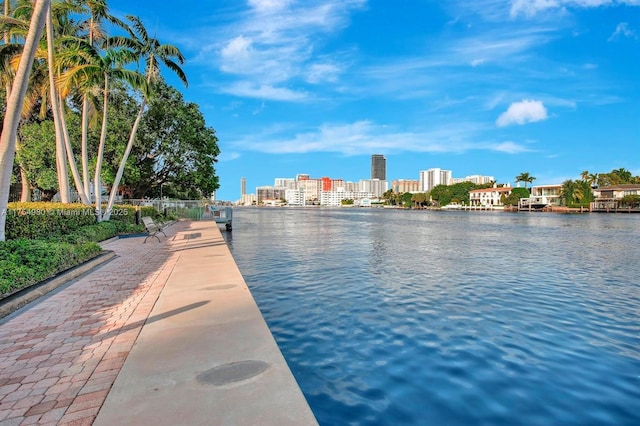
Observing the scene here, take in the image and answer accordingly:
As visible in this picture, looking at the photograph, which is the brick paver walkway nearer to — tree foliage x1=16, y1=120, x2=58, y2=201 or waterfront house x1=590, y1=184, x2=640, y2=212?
tree foliage x1=16, y1=120, x2=58, y2=201

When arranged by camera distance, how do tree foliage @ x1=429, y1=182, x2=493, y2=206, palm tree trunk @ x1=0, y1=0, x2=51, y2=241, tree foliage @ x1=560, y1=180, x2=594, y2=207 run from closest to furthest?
palm tree trunk @ x1=0, y1=0, x2=51, y2=241 → tree foliage @ x1=560, y1=180, x2=594, y2=207 → tree foliage @ x1=429, y1=182, x2=493, y2=206

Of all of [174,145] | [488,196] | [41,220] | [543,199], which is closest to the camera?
[41,220]

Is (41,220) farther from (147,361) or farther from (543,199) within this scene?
(543,199)

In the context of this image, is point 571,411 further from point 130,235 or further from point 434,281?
point 130,235

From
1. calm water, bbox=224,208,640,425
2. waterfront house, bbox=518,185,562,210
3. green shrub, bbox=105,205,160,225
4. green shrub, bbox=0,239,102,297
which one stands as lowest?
calm water, bbox=224,208,640,425

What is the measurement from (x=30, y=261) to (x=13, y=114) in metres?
3.80

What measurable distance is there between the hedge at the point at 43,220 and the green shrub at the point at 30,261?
2.17 meters

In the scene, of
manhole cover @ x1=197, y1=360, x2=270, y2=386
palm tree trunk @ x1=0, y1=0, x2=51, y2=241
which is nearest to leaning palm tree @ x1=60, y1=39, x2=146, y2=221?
palm tree trunk @ x1=0, y1=0, x2=51, y2=241

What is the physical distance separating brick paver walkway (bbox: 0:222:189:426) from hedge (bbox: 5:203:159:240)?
3.98 metres

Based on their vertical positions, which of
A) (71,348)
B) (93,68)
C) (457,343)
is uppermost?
(93,68)

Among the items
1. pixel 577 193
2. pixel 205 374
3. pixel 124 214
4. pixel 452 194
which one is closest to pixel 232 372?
pixel 205 374

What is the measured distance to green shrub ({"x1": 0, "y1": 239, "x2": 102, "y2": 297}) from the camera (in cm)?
719

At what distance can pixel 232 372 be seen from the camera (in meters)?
3.73

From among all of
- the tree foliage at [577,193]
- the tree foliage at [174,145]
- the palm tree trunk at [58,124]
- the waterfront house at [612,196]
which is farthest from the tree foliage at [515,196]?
the palm tree trunk at [58,124]
